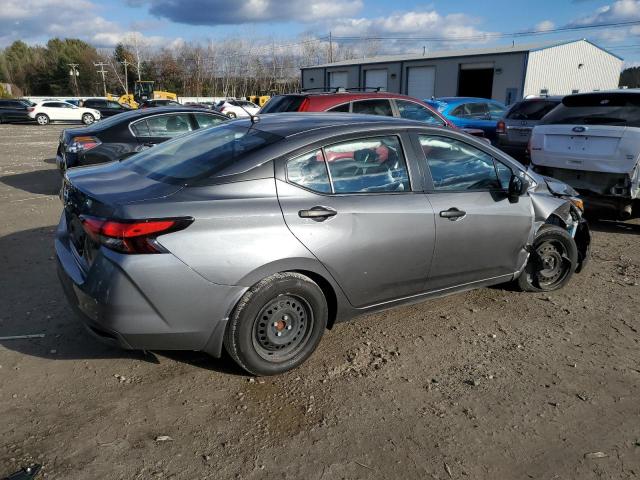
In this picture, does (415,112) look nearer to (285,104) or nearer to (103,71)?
(285,104)

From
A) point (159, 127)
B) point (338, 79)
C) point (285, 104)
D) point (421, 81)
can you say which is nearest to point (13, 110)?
point (338, 79)

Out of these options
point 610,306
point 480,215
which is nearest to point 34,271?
point 480,215

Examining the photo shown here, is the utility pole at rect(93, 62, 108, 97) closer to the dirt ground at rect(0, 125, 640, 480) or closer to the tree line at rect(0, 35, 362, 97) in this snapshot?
the tree line at rect(0, 35, 362, 97)

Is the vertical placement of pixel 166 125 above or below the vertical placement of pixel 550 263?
above

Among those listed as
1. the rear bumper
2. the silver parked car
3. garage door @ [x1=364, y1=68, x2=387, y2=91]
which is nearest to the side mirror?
the silver parked car

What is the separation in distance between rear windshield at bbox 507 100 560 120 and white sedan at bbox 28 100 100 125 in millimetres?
27693

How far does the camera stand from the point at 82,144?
7727 millimetres

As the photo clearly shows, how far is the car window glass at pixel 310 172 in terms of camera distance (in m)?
3.15

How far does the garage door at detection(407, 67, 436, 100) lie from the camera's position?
125 feet

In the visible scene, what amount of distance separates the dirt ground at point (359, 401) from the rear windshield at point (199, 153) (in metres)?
1.28

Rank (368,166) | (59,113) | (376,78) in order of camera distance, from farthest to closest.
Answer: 1. (376,78)
2. (59,113)
3. (368,166)

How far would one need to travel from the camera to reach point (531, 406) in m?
3.03

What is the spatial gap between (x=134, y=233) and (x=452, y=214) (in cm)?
220

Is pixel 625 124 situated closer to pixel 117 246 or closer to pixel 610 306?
pixel 610 306
